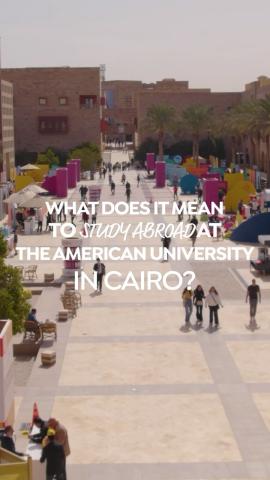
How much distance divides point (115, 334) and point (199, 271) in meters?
8.90

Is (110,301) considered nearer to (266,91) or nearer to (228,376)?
(228,376)

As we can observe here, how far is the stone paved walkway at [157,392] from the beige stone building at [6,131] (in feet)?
146

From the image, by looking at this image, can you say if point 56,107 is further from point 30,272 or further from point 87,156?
point 30,272

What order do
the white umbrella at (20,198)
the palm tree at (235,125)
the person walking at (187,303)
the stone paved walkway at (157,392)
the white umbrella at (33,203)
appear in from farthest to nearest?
the palm tree at (235,125) < the white umbrella at (20,198) < the white umbrella at (33,203) < the person walking at (187,303) < the stone paved walkway at (157,392)

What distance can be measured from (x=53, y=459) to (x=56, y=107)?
255 feet

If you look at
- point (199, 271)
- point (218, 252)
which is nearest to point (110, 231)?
point (218, 252)

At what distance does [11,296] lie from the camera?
1568 centimetres

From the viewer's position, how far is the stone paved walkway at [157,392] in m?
12.3

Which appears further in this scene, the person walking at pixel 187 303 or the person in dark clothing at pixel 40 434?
the person walking at pixel 187 303

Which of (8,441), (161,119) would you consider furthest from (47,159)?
(8,441)

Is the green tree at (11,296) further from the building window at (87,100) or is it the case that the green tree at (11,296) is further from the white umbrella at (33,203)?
the building window at (87,100)

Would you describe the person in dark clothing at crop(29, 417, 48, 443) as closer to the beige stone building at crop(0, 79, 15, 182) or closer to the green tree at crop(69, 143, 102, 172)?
the beige stone building at crop(0, 79, 15, 182)

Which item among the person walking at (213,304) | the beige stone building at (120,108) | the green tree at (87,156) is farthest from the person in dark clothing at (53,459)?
the beige stone building at (120,108)

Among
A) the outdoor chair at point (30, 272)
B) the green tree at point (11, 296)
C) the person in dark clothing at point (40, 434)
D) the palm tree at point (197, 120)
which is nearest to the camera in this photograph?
the person in dark clothing at point (40, 434)
